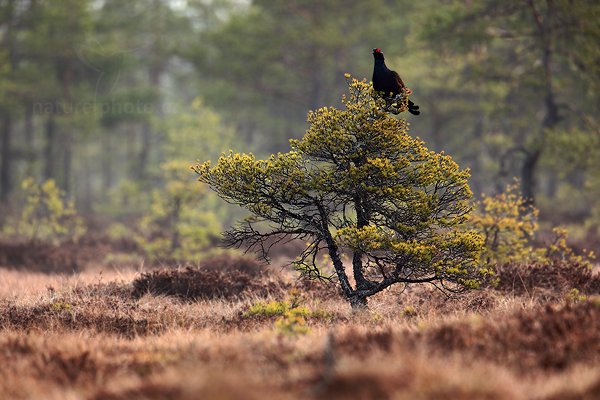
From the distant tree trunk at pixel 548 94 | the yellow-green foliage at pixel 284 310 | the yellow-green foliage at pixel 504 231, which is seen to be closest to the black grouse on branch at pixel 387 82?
the yellow-green foliage at pixel 284 310

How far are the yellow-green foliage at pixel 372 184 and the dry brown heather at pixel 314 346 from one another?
89 centimetres

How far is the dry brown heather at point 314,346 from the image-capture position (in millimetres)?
5117

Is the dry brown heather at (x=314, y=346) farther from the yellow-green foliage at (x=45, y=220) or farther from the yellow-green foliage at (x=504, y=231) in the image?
the yellow-green foliage at (x=45, y=220)

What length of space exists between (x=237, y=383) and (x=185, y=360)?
160 cm

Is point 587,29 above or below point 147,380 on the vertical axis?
above

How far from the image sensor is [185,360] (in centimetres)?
629

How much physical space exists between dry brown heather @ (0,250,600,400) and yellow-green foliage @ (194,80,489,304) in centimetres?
89

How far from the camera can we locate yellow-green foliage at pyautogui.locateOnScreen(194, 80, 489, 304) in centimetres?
878

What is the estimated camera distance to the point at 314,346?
6.51 m

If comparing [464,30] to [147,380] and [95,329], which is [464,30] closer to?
[95,329]

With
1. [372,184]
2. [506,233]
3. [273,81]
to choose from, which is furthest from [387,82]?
[273,81]

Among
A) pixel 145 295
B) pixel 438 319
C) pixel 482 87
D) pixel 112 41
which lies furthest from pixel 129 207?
pixel 438 319

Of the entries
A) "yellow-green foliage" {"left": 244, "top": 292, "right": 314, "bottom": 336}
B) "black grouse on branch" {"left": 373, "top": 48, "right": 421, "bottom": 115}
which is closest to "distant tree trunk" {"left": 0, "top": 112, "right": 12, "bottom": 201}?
"yellow-green foliage" {"left": 244, "top": 292, "right": 314, "bottom": 336}

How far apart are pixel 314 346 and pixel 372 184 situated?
3353mm
